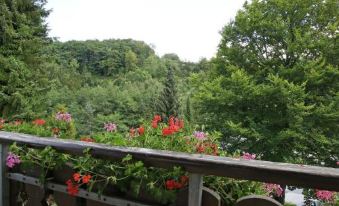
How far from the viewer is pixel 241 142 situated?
1688cm

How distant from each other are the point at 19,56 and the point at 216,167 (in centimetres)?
1667

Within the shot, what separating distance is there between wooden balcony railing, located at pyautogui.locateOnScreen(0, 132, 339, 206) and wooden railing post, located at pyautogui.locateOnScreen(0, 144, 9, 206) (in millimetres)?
303

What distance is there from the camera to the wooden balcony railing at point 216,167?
101 centimetres

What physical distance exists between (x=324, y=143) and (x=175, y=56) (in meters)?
59.9

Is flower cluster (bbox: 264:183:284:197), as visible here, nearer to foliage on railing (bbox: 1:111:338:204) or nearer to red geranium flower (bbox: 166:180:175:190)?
foliage on railing (bbox: 1:111:338:204)

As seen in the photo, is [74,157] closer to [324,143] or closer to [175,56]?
[324,143]

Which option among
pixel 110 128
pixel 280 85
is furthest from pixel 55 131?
pixel 280 85

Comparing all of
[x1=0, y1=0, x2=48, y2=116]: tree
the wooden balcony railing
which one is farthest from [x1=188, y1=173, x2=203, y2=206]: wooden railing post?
[x1=0, y1=0, x2=48, y2=116]: tree

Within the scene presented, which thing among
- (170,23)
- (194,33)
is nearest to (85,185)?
(194,33)

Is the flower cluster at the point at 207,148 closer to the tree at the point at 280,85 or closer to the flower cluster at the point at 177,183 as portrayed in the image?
the flower cluster at the point at 177,183

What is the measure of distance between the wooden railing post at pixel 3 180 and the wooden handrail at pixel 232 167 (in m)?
0.49

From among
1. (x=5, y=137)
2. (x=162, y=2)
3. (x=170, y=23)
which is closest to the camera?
(x=5, y=137)

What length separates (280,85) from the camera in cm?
1535

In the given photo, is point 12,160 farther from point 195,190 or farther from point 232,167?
point 232,167
